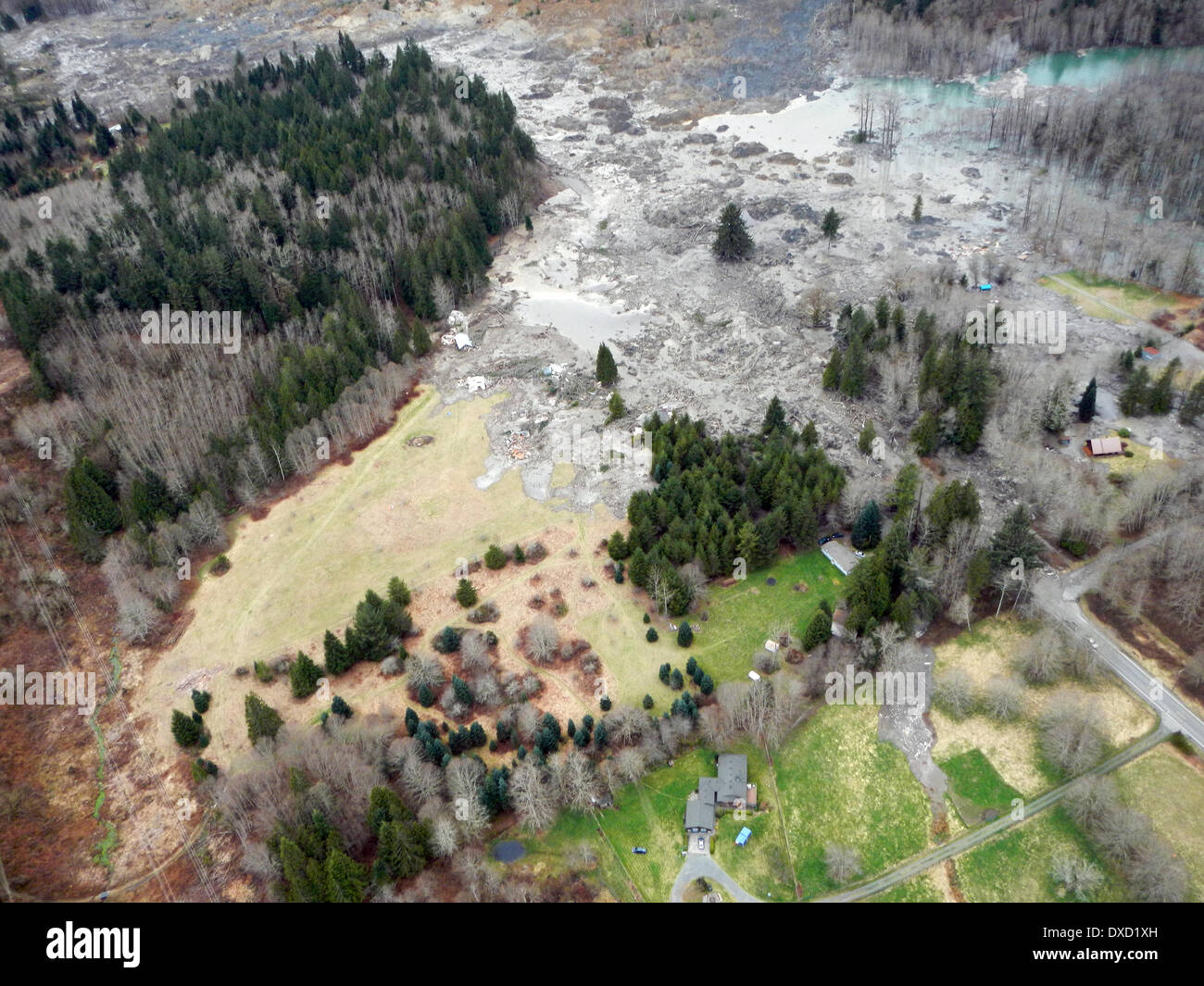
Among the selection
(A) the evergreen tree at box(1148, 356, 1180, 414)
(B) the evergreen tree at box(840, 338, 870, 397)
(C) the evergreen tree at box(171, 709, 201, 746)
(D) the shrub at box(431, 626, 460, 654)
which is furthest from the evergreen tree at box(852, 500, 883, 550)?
(C) the evergreen tree at box(171, 709, 201, 746)

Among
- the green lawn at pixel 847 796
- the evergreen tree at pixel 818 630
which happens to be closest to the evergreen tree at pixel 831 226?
the evergreen tree at pixel 818 630

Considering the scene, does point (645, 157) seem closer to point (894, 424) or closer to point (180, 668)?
point (894, 424)

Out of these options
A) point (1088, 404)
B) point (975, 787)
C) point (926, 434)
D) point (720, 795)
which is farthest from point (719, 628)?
point (1088, 404)

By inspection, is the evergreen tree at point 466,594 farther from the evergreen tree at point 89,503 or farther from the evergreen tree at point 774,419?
the evergreen tree at point 89,503

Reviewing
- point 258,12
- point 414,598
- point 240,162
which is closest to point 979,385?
point 414,598

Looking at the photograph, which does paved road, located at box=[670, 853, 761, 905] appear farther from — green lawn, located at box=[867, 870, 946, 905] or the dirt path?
the dirt path

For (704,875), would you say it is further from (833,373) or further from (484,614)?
(833,373)
